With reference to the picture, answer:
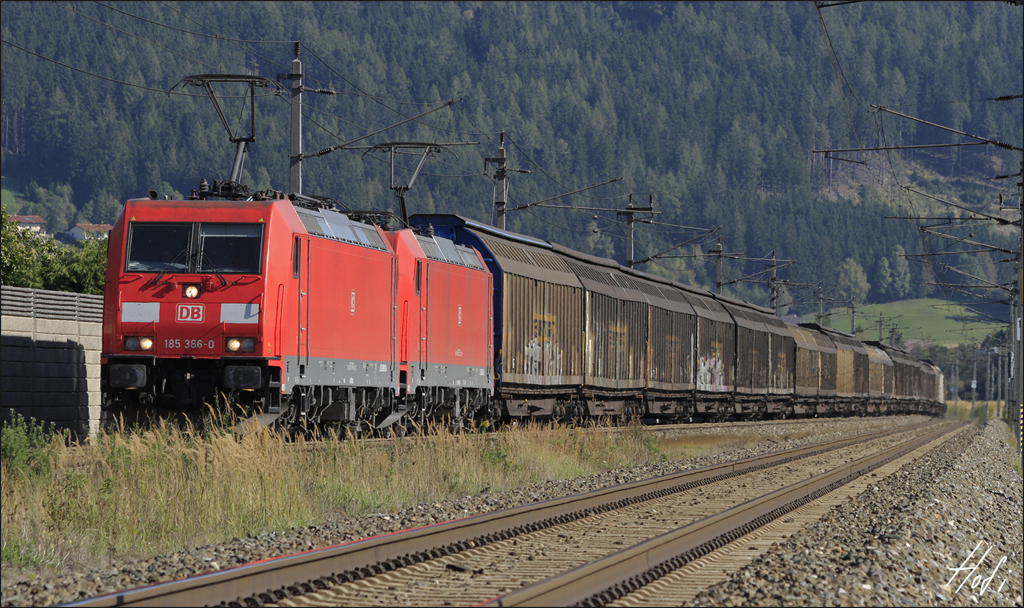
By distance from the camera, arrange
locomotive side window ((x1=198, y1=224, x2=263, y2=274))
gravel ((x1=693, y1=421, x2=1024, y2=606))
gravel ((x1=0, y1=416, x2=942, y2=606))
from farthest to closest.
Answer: locomotive side window ((x1=198, y1=224, x2=263, y2=274)) → gravel ((x1=693, y1=421, x2=1024, y2=606)) → gravel ((x1=0, y1=416, x2=942, y2=606))

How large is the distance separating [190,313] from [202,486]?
435 cm

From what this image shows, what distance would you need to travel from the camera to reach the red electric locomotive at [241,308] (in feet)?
52.4

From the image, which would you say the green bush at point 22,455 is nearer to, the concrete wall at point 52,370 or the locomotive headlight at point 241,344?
the locomotive headlight at point 241,344

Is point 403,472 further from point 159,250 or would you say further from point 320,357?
point 159,250

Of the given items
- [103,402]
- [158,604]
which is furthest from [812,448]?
[158,604]

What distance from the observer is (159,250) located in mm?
16391

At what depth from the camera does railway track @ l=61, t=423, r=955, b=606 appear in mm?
8320

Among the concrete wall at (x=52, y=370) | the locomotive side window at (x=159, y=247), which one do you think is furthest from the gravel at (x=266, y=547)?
the concrete wall at (x=52, y=370)

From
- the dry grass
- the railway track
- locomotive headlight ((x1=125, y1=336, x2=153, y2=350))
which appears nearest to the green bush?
the dry grass

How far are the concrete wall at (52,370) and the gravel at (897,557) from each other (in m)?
12.1

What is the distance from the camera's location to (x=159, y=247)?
646 inches

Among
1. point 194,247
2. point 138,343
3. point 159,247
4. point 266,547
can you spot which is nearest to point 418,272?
point 194,247

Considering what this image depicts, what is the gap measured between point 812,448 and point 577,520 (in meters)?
19.4

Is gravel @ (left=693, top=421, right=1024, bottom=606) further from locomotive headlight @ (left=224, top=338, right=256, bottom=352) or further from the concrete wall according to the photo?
the concrete wall
